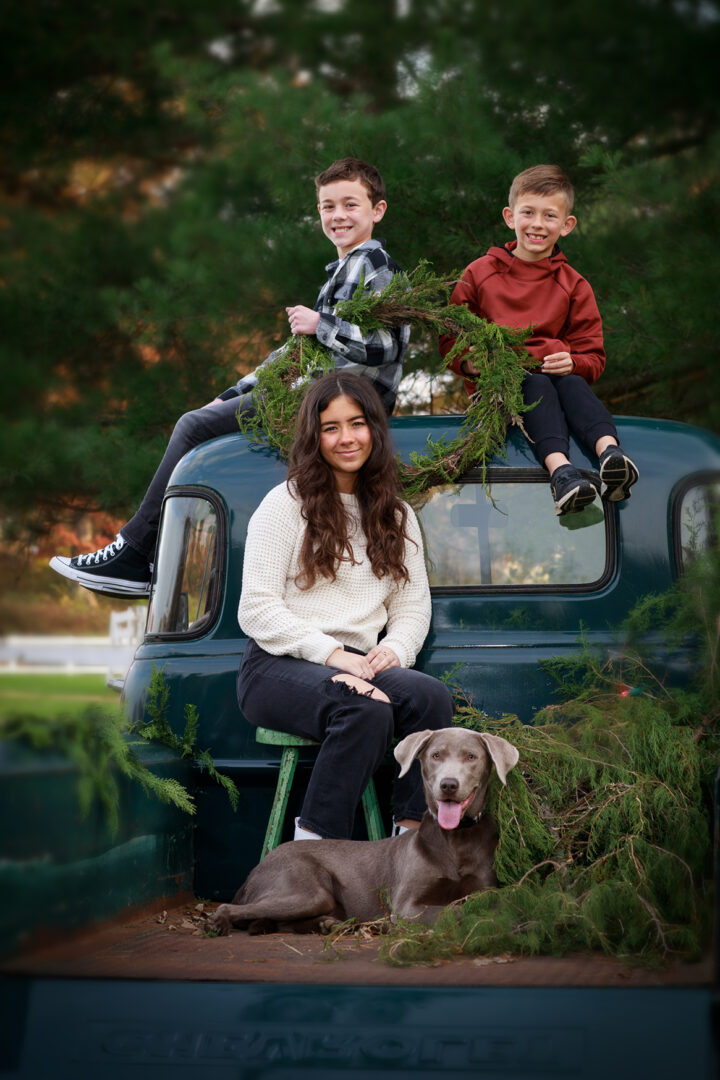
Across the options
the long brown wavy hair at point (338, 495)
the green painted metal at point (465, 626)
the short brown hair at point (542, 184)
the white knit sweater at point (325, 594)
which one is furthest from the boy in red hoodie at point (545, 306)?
the white knit sweater at point (325, 594)

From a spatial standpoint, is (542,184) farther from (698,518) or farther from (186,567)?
(186,567)

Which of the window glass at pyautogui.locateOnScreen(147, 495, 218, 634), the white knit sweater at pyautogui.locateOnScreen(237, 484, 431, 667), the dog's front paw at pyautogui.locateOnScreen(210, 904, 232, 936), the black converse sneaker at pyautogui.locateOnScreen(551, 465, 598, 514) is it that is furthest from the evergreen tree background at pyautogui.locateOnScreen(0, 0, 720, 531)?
the dog's front paw at pyautogui.locateOnScreen(210, 904, 232, 936)

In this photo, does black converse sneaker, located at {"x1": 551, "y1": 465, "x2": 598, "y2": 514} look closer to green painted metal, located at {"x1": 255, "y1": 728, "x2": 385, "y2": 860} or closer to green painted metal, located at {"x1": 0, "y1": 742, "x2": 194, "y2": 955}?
green painted metal, located at {"x1": 255, "y1": 728, "x2": 385, "y2": 860}

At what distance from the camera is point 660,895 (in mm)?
3012

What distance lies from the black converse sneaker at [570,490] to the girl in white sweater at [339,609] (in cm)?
52

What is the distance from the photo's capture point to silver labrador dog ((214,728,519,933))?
137 inches

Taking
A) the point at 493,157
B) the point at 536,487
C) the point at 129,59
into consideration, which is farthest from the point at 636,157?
the point at 536,487

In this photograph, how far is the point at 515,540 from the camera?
418cm

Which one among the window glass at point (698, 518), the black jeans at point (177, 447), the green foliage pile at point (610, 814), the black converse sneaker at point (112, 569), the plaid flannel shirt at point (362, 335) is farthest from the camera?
the black converse sneaker at point (112, 569)

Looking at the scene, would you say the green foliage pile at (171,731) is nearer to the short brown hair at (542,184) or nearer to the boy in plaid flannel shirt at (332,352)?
the boy in plaid flannel shirt at (332,352)

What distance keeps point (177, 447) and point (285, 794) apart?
1.60 metres

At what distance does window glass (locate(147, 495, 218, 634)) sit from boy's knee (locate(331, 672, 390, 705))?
77 cm

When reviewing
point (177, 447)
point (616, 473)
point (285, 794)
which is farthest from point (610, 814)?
point (177, 447)

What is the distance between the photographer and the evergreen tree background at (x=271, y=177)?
7.50m
